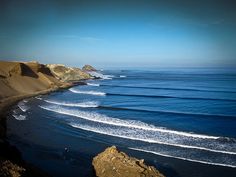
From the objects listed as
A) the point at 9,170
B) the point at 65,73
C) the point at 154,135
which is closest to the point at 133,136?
the point at 154,135

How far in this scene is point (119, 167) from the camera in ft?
41.2

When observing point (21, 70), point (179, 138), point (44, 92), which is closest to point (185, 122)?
point (179, 138)

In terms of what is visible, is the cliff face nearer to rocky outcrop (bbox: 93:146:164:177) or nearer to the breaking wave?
the breaking wave

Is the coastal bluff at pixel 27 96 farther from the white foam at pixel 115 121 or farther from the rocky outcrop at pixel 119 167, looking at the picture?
the white foam at pixel 115 121

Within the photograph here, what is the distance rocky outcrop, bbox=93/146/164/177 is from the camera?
11.9 meters

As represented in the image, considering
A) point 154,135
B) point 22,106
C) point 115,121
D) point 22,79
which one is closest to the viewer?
point 154,135

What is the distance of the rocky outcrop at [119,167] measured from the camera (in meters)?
11.9

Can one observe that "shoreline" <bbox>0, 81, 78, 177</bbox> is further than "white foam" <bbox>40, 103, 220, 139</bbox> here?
No

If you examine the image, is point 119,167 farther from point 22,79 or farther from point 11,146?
point 22,79

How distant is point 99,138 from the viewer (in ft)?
67.4

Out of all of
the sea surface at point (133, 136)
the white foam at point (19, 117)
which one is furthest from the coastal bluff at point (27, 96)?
the sea surface at point (133, 136)

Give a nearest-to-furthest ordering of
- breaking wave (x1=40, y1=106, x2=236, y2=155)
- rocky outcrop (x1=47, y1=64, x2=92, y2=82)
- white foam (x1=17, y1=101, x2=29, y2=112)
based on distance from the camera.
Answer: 1. breaking wave (x1=40, y1=106, x2=236, y2=155)
2. white foam (x1=17, y1=101, x2=29, y2=112)
3. rocky outcrop (x1=47, y1=64, x2=92, y2=82)

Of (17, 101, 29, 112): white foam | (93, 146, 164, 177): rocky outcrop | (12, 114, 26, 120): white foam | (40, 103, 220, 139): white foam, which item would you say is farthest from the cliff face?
(93, 146, 164, 177): rocky outcrop

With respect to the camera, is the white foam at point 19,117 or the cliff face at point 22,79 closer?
the white foam at point 19,117
